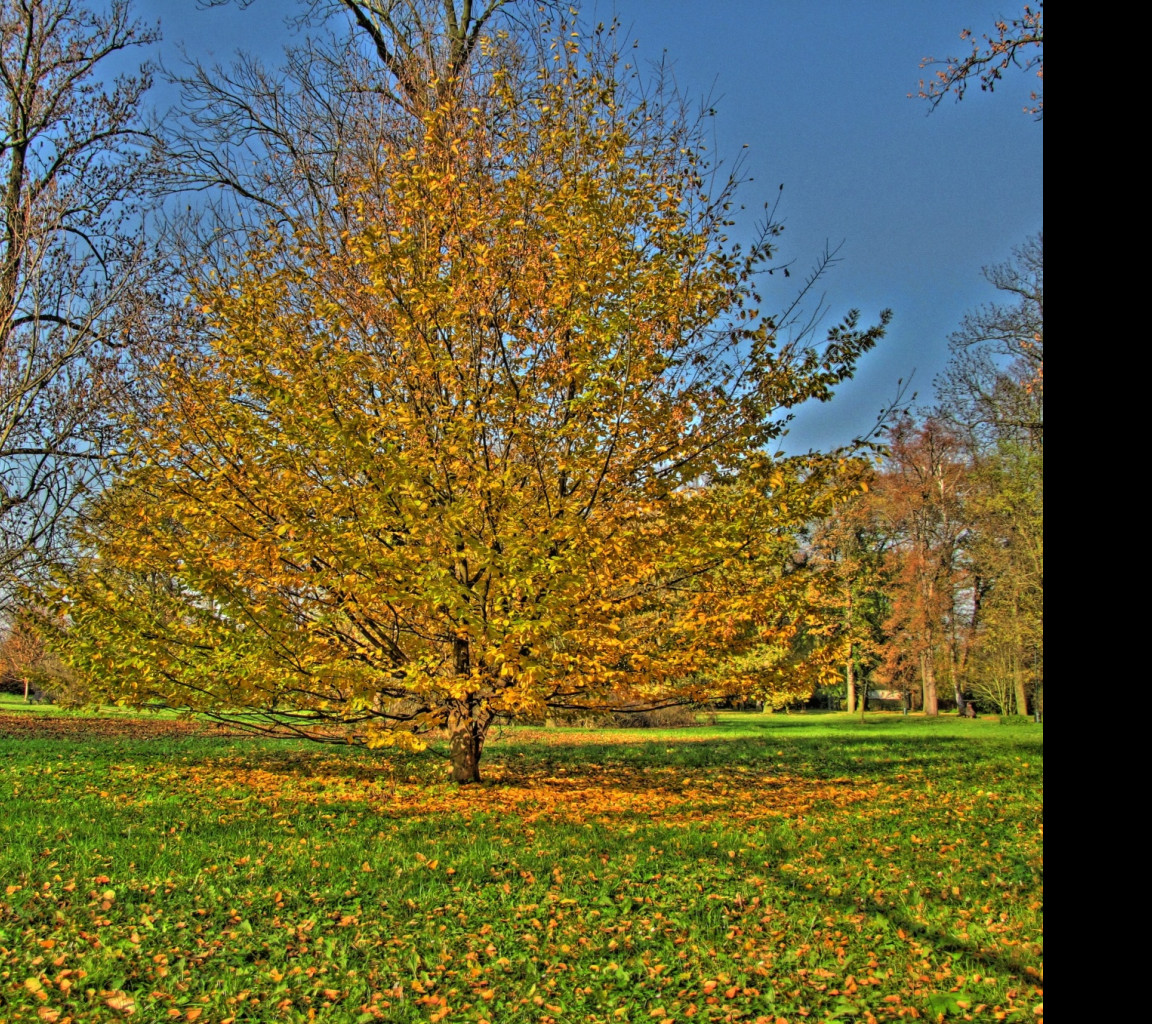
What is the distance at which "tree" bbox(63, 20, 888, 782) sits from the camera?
23.4ft

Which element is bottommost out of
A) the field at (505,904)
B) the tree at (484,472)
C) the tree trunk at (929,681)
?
the tree trunk at (929,681)

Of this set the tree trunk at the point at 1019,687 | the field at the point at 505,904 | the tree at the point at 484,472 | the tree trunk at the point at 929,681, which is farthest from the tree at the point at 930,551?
the tree at the point at 484,472

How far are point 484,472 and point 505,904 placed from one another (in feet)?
11.6

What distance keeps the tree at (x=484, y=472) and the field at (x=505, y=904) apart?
1219 mm

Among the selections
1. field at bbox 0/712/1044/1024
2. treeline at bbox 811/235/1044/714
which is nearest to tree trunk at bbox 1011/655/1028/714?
treeline at bbox 811/235/1044/714

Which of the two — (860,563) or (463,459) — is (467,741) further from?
(860,563)

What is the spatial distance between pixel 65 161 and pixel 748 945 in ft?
49.5

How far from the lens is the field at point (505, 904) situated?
371cm

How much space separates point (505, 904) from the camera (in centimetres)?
486

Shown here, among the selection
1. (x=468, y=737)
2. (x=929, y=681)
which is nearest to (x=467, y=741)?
(x=468, y=737)

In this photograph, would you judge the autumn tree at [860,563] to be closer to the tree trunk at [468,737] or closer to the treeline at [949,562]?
the treeline at [949,562]

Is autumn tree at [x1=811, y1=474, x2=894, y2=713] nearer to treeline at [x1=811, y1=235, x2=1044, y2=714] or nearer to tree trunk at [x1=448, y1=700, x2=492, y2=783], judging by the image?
treeline at [x1=811, y1=235, x2=1044, y2=714]

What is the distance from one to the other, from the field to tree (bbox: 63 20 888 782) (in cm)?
122

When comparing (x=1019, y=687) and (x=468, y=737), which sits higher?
(x=468, y=737)
